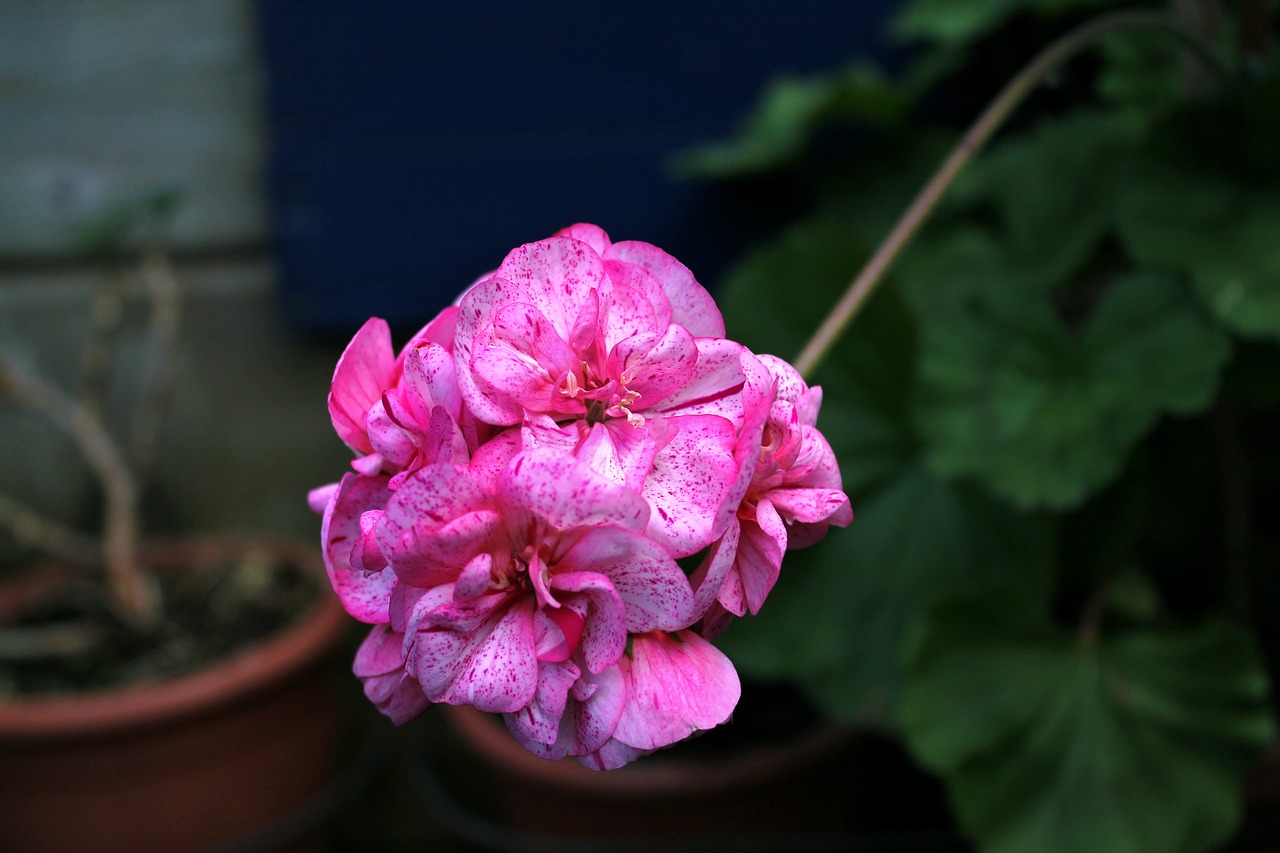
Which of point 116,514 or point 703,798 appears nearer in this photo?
point 703,798

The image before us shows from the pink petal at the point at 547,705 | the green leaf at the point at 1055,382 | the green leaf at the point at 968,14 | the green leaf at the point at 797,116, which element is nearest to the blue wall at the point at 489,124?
the green leaf at the point at 797,116

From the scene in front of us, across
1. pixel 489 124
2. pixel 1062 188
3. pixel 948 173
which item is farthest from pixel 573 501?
pixel 489 124

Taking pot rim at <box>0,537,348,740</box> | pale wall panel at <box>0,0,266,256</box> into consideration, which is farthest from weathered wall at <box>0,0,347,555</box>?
pot rim at <box>0,537,348,740</box>

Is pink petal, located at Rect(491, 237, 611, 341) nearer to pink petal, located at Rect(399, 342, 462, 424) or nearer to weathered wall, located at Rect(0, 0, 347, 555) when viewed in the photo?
pink petal, located at Rect(399, 342, 462, 424)

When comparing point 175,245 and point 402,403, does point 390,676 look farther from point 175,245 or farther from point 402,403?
point 175,245

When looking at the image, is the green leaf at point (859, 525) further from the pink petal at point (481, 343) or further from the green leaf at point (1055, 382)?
the pink petal at point (481, 343)

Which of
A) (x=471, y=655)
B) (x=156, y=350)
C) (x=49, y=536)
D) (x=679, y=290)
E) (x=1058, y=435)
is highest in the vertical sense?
(x=679, y=290)

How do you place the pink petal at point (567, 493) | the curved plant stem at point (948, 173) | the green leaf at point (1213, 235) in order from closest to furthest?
the pink petal at point (567, 493)
the curved plant stem at point (948, 173)
the green leaf at point (1213, 235)
